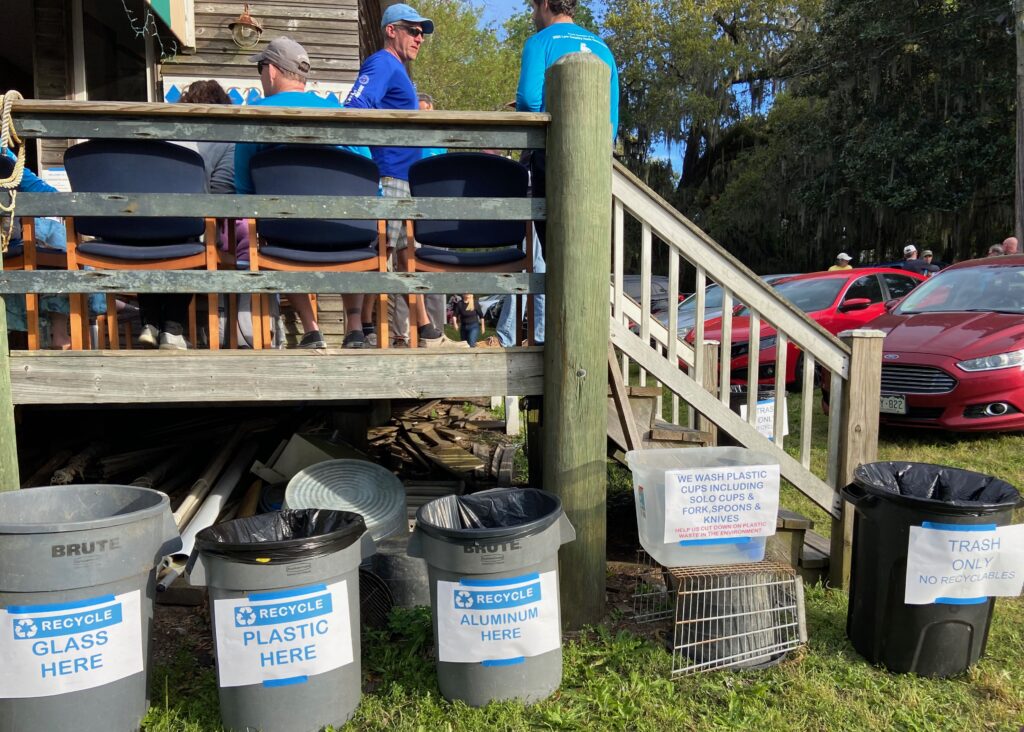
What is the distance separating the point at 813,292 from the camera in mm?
8969

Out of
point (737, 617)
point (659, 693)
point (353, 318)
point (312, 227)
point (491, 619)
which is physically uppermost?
point (312, 227)

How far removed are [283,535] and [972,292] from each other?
667 centimetres

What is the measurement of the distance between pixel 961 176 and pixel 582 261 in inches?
692

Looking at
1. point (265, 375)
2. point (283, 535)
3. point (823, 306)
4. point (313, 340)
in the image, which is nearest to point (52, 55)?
point (313, 340)

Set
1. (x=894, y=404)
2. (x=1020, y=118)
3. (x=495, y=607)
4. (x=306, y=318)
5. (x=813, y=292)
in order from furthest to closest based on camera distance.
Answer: (x=1020, y=118) → (x=813, y=292) → (x=894, y=404) → (x=306, y=318) → (x=495, y=607)

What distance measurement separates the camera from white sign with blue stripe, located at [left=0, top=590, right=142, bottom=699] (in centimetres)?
245

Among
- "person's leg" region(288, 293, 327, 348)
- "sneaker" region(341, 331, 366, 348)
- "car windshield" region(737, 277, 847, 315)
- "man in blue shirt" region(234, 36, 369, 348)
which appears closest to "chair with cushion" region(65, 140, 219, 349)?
"man in blue shirt" region(234, 36, 369, 348)

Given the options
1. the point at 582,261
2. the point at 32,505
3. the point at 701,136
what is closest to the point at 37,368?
the point at 32,505

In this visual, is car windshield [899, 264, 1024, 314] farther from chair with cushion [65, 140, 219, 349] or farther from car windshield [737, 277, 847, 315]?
chair with cushion [65, 140, 219, 349]

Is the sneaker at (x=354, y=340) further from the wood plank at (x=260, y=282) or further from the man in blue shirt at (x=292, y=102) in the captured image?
the wood plank at (x=260, y=282)

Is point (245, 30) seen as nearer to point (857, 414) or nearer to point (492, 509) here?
point (492, 509)

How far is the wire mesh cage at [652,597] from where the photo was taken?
3555mm

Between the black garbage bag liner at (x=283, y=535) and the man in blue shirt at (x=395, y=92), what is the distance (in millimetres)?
1435

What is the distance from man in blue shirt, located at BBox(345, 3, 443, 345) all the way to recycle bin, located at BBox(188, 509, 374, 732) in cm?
183
